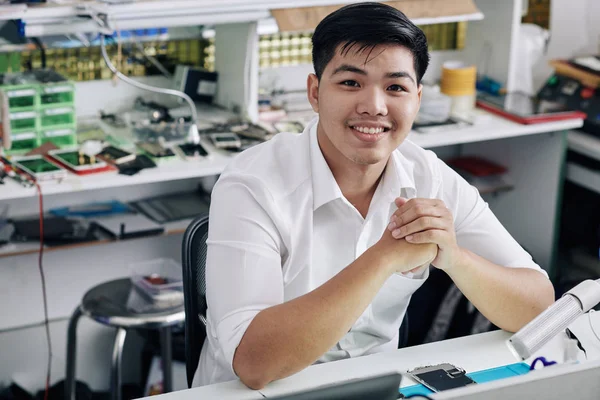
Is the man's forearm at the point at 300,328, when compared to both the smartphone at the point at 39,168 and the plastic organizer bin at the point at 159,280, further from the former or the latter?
the smartphone at the point at 39,168

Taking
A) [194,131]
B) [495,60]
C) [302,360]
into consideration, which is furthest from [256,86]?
[302,360]

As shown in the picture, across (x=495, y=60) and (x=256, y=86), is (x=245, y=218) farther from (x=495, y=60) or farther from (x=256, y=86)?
(x=495, y=60)

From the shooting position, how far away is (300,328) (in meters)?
→ 1.39

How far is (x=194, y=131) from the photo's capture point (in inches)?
103

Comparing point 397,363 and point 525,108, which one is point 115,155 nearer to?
point 397,363

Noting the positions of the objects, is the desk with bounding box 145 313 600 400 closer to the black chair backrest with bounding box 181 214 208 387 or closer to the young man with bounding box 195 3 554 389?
the young man with bounding box 195 3 554 389

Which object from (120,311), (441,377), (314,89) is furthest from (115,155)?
(441,377)

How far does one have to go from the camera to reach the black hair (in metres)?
1.50

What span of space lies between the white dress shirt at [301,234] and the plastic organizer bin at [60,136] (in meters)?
1.10

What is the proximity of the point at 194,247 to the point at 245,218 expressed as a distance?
21 centimetres

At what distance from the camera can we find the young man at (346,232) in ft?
4.62

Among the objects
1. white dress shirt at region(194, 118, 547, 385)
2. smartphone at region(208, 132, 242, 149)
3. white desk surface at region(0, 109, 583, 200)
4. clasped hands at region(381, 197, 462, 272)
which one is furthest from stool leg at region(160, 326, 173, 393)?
clasped hands at region(381, 197, 462, 272)

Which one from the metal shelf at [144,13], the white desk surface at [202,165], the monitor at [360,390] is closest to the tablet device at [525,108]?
the white desk surface at [202,165]

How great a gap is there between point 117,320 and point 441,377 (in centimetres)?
109
